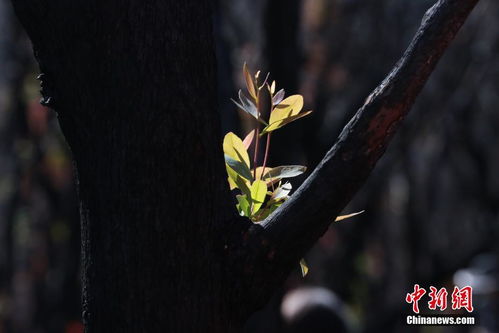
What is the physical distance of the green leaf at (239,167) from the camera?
2.16 meters

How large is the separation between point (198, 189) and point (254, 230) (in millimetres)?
162

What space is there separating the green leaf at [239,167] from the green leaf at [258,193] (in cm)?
3

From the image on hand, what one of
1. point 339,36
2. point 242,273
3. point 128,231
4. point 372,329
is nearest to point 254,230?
point 242,273

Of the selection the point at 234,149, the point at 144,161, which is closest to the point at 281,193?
the point at 234,149

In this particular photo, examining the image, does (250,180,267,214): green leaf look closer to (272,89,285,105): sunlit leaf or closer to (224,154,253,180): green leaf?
(224,154,253,180): green leaf

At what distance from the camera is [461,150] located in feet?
41.4

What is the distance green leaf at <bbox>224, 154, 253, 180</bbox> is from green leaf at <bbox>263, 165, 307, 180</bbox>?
0.09 m

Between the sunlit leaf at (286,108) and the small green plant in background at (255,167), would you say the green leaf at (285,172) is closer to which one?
the small green plant in background at (255,167)

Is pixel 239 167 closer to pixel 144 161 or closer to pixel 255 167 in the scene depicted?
pixel 255 167

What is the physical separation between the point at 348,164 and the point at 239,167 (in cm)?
32

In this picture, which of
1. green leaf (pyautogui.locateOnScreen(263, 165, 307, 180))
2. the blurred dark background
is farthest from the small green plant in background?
the blurred dark background

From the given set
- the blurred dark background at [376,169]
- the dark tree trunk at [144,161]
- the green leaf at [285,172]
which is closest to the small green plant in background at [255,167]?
the green leaf at [285,172]

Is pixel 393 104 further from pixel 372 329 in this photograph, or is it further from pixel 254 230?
pixel 372 329

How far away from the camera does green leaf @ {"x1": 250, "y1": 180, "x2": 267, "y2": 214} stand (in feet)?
6.98
